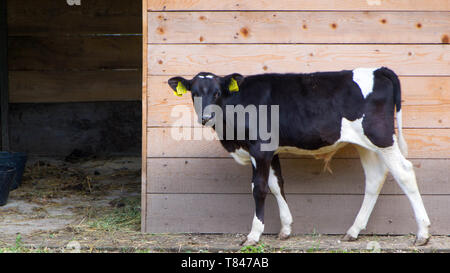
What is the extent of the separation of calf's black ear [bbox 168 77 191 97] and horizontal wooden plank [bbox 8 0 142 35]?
4069 mm

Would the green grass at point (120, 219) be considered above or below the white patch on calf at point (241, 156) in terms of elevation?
below

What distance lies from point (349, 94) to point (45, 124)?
5356mm

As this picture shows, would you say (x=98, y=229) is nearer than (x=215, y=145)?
No

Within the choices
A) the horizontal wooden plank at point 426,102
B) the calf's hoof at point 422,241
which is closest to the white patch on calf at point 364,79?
the horizontal wooden plank at point 426,102

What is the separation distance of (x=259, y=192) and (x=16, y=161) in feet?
11.0

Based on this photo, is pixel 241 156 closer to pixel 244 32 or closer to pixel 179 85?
pixel 179 85

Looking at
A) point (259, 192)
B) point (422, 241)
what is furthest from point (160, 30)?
point (422, 241)

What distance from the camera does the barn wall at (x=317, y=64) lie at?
4.91 meters

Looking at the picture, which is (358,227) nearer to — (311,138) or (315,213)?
(315,213)

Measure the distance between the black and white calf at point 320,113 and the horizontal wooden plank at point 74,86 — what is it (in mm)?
4111

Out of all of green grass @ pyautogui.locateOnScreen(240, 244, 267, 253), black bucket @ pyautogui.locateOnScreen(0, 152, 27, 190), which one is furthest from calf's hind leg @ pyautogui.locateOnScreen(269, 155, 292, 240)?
black bucket @ pyautogui.locateOnScreen(0, 152, 27, 190)

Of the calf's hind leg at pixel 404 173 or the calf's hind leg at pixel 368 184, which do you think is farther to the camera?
the calf's hind leg at pixel 368 184

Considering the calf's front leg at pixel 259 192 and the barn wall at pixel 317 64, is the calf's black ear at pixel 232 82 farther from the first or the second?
the calf's front leg at pixel 259 192

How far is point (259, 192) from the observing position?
14.9 ft
